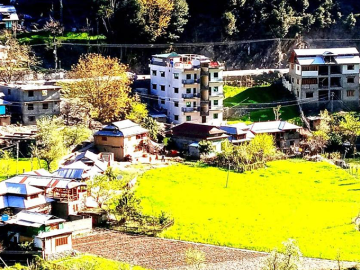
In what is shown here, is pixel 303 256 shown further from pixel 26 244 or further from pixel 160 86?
pixel 160 86

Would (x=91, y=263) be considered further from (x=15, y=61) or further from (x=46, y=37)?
(x=46, y=37)

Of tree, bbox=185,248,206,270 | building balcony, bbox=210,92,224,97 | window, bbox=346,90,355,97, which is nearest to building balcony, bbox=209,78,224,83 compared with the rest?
building balcony, bbox=210,92,224,97

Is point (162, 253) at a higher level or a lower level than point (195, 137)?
lower

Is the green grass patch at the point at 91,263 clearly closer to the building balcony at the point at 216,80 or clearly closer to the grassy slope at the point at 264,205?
the grassy slope at the point at 264,205

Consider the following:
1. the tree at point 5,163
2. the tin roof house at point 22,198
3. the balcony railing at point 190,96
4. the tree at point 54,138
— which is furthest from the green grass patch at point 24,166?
the balcony railing at point 190,96

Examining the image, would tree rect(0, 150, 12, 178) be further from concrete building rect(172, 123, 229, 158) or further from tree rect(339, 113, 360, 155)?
tree rect(339, 113, 360, 155)

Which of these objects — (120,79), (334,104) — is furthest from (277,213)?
(334,104)

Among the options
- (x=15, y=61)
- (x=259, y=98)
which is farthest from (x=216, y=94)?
(x=15, y=61)

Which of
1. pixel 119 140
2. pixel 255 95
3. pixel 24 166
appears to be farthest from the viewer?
pixel 255 95
